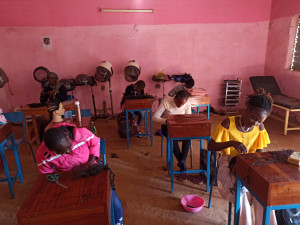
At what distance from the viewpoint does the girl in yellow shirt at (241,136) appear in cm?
175

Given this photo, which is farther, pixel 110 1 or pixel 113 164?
pixel 110 1

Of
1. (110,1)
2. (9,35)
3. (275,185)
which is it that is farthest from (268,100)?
(9,35)

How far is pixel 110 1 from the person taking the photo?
5297 mm

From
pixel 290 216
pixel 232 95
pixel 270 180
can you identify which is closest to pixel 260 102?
pixel 270 180

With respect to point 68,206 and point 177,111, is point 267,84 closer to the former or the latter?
point 177,111

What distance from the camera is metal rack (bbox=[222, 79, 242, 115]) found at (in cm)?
571

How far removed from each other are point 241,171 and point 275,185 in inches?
11.5

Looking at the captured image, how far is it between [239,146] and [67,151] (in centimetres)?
128

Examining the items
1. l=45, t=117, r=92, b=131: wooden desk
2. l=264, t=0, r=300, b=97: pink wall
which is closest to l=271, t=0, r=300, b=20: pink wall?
l=264, t=0, r=300, b=97: pink wall

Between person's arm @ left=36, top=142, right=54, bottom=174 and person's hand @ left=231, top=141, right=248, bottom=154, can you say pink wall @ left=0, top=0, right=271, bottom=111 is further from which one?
person's hand @ left=231, top=141, right=248, bottom=154

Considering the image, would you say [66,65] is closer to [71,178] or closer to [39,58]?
[39,58]

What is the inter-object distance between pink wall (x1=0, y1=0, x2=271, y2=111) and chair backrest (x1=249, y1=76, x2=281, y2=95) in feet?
2.45

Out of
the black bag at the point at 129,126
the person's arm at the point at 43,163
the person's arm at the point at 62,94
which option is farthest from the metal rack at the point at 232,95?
the person's arm at the point at 43,163

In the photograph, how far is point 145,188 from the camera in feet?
9.20
